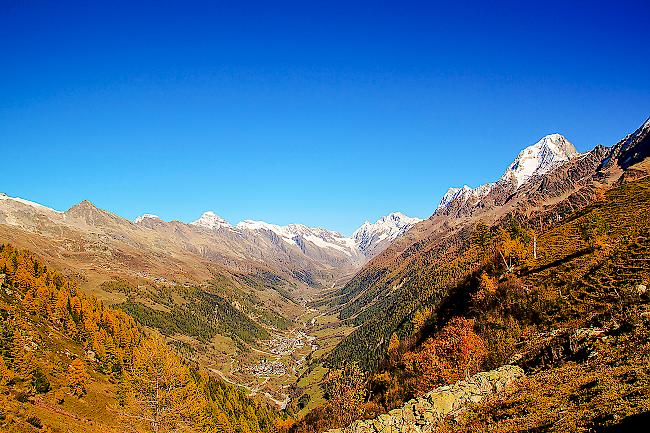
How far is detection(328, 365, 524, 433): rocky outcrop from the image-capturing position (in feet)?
111

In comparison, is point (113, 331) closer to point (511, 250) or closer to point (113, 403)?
point (113, 403)

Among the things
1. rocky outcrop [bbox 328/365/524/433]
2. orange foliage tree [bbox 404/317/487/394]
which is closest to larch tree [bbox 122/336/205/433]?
rocky outcrop [bbox 328/365/524/433]

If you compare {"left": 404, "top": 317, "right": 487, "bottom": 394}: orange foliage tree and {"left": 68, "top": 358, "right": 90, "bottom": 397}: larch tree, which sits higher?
{"left": 404, "top": 317, "right": 487, "bottom": 394}: orange foliage tree

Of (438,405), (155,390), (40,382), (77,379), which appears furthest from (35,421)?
(438,405)

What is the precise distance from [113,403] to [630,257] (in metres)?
149

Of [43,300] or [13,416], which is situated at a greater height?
[43,300]

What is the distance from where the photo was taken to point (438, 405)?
3478 cm

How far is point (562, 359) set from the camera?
37.9 metres

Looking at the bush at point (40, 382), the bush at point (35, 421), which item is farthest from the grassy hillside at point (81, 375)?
the bush at point (40, 382)

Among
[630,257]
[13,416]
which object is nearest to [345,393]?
[630,257]

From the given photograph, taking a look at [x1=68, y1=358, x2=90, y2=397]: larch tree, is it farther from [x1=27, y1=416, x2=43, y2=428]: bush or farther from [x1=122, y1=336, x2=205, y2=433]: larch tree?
[x1=122, y1=336, x2=205, y2=433]: larch tree

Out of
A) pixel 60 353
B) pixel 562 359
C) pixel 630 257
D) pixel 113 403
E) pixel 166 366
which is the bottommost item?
pixel 113 403

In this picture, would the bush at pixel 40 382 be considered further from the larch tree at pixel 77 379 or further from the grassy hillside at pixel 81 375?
the larch tree at pixel 77 379

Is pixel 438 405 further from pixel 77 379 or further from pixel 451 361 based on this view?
pixel 77 379
